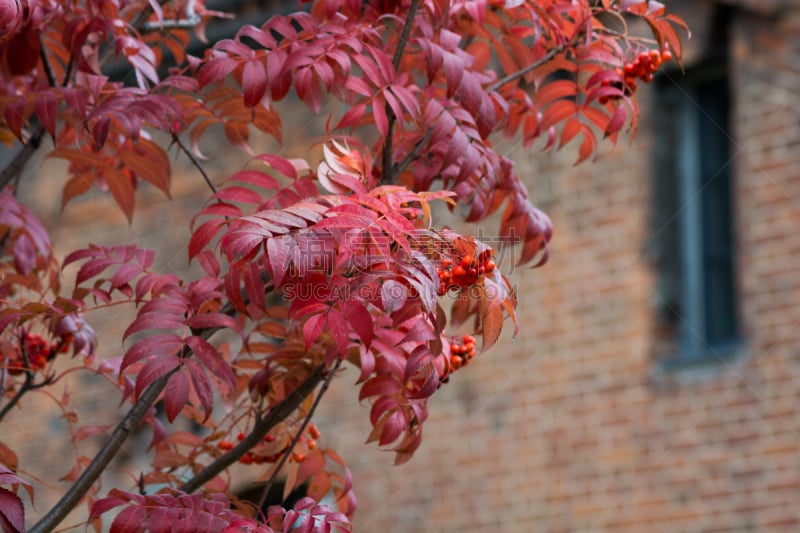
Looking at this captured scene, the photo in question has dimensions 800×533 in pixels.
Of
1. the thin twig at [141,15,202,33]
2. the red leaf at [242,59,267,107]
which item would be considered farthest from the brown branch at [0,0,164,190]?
the red leaf at [242,59,267,107]

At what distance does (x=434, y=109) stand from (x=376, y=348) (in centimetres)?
51

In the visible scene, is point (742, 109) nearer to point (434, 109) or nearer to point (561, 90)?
point (561, 90)

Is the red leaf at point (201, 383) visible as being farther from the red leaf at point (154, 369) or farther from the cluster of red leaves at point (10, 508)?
the cluster of red leaves at point (10, 508)

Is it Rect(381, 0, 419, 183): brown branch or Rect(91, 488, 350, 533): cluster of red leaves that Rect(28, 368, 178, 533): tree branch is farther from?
Rect(381, 0, 419, 183): brown branch

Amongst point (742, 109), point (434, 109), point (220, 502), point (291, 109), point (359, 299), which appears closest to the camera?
point (359, 299)

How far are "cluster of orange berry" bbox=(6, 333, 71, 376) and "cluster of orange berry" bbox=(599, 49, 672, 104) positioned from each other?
1.41 metres

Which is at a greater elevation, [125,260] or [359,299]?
[359,299]

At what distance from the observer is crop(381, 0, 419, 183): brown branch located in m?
2.44

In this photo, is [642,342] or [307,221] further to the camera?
[642,342]

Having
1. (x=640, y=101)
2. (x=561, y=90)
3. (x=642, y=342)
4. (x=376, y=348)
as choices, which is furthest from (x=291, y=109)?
(x=376, y=348)

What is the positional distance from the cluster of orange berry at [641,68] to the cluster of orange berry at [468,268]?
0.81 m

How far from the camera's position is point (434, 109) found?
2383mm

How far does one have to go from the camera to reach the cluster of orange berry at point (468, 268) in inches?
79.0

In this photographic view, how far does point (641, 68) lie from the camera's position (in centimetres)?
262
